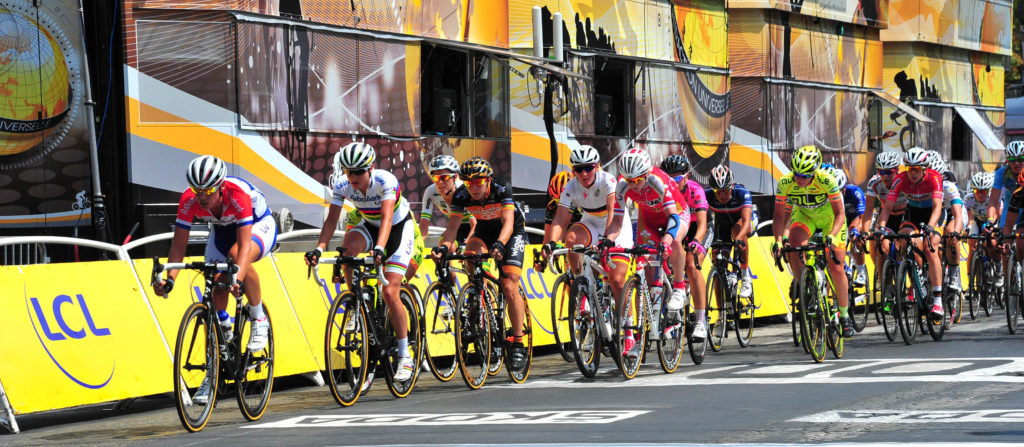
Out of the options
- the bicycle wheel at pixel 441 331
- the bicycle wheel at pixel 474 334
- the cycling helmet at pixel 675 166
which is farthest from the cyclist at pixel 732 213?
the bicycle wheel at pixel 474 334

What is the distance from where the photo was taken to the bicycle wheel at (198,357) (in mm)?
9266

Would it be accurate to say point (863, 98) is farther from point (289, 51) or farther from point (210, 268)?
Answer: point (210, 268)

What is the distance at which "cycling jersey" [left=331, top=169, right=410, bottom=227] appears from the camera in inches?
435

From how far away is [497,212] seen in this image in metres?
12.2

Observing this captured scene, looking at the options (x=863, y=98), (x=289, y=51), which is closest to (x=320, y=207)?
(x=289, y=51)

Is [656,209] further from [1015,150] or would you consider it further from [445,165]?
[1015,150]

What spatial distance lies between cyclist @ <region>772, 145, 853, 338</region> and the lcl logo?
19.9 ft

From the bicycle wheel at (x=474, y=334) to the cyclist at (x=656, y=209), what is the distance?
115 cm

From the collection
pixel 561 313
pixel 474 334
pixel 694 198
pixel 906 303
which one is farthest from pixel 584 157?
pixel 906 303

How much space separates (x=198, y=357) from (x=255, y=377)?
2.35ft

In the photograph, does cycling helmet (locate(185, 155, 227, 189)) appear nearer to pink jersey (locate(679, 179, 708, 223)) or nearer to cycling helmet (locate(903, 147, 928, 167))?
pink jersey (locate(679, 179, 708, 223))

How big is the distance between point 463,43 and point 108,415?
11.4 meters

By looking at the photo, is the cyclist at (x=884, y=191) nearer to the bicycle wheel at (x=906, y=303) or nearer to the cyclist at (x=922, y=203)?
the cyclist at (x=922, y=203)

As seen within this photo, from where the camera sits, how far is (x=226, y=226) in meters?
10.1
